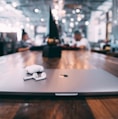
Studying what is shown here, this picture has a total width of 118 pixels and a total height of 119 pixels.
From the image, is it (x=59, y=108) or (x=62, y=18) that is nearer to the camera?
(x=59, y=108)

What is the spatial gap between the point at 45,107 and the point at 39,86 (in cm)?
15

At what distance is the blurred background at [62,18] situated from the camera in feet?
32.9

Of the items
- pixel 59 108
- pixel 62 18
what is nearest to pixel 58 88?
pixel 59 108

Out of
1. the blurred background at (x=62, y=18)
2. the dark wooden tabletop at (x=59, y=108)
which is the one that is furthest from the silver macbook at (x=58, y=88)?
the blurred background at (x=62, y=18)

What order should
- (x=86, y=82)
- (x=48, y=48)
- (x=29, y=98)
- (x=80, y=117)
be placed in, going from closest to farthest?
1. (x=80, y=117)
2. (x=29, y=98)
3. (x=86, y=82)
4. (x=48, y=48)

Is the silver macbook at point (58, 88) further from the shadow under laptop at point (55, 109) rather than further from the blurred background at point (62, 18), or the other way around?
the blurred background at point (62, 18)

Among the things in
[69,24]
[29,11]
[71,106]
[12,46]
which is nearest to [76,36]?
[12,46]

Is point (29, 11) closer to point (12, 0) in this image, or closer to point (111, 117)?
point (12, 0)

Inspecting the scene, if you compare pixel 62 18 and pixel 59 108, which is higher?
pixel 62 18

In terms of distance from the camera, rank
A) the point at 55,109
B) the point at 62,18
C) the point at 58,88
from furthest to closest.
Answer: the point at 62,18, the point at 58,88, the point at 55,109

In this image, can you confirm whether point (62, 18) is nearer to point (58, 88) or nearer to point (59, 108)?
point (58, 88)

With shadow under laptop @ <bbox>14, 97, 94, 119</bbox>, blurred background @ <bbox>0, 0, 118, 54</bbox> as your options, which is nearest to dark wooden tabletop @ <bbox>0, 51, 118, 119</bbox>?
shadow under laptop @ <bbox>14, 97, 94, 119</bbox>

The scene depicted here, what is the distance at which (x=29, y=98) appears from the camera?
645mm

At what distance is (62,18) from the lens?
13148 millimetres
